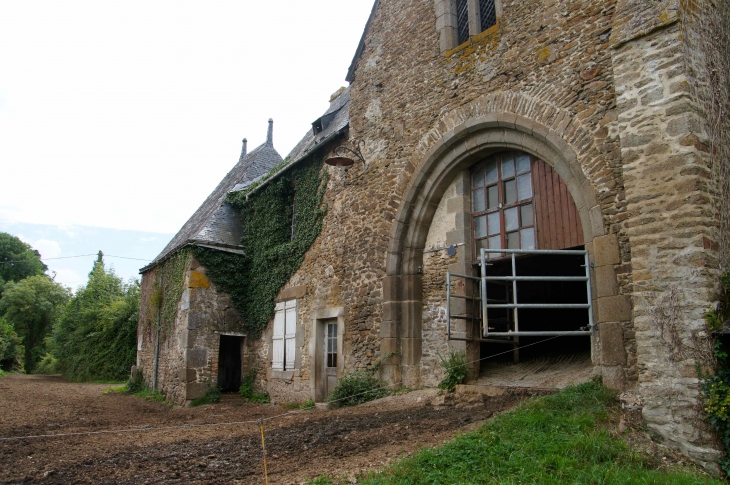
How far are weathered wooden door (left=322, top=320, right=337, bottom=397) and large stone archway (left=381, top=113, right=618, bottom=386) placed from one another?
1.79 m

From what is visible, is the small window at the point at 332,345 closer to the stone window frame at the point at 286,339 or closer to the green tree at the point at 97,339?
the stone window frame at the point at 286,339

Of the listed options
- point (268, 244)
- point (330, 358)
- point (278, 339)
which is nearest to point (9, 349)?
point (268, 244)

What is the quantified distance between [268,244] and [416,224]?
5037mm

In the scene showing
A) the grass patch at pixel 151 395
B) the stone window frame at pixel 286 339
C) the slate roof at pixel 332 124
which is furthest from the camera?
the grass patch at pixel 151 395

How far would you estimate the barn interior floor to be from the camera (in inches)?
274

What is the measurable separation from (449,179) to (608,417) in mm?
4536

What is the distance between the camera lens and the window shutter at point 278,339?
12.1 meters

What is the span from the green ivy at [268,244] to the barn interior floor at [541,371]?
479cm

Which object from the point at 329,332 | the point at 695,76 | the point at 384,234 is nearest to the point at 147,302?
the point at 329,332

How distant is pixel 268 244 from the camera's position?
13164mm

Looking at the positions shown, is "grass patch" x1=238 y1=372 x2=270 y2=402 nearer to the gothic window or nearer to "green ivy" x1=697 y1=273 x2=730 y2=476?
the gothic window

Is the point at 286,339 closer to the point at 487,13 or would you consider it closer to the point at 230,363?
the point at 230,363

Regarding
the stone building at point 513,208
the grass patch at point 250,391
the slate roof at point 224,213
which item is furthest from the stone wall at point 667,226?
the slate roof at point 224,213

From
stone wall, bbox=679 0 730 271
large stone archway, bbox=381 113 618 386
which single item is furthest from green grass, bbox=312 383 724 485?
large stone archway, bbox=381 113 618 386
